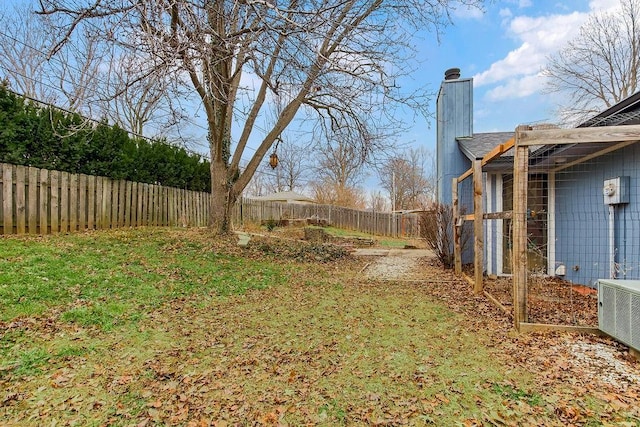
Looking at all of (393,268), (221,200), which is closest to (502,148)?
(393,268)

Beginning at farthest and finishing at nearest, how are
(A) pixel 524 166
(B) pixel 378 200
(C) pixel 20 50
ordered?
(B) pixel 378 200
(C) pixel 20 50
(A) pixel 524 166

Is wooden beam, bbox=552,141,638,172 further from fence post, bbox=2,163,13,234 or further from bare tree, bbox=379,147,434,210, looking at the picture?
bare tree, bbox=379,147,434,210

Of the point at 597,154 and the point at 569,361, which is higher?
the point at 597,154

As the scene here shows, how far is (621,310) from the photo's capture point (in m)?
2.69

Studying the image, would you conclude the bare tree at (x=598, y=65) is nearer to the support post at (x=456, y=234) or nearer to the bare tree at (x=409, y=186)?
the bare tree at (x=409, y=186)

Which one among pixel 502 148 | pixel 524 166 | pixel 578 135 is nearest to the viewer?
pixel 578 135

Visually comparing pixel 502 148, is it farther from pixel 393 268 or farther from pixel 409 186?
pixel 409 186

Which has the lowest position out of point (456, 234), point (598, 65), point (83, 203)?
point (456, 234)

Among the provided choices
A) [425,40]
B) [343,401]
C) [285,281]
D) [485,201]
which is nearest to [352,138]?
[425,40]

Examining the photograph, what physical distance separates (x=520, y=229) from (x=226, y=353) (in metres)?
2.92

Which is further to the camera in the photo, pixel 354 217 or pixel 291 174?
pixel 291 174

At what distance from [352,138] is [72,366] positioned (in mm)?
7412

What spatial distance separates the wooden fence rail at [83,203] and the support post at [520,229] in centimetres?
725

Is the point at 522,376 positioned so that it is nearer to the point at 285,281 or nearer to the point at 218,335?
the point at 218,335
